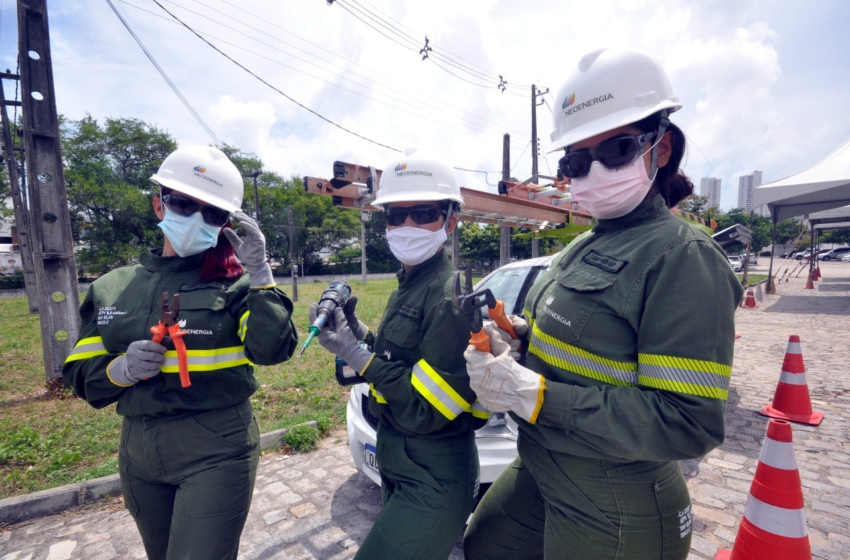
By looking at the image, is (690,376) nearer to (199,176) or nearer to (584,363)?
(584,363)

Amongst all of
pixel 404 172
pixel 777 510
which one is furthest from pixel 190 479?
pixel 777 510

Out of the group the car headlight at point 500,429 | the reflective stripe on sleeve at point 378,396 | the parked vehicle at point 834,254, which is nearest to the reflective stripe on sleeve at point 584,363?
the reflective stripe on sleeve at point 378,396

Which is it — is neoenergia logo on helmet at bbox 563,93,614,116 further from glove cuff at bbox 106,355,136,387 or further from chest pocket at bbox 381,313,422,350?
glove cuff at bbox 106,355,136,387

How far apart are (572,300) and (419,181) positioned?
3.11 feet

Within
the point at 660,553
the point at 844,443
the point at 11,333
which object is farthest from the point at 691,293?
the point at 11,333

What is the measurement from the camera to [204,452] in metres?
1.85

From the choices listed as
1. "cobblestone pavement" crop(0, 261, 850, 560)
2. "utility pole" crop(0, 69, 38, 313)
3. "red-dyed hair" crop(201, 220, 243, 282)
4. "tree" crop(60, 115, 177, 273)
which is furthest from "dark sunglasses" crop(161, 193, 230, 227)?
"tree" crop(60, 115, 177, 273)

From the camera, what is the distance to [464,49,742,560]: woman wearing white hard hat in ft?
3.72

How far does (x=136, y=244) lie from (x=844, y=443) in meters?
37.3

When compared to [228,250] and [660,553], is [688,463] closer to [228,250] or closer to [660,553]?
[660,553]

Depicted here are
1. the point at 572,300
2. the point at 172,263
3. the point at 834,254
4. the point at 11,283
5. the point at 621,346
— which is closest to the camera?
the point at 621,346

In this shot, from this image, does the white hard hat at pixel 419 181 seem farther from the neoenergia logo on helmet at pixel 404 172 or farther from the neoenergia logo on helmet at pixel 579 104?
the neoenergia logo on helmet at pixel 579 104

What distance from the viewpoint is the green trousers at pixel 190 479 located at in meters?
1.73

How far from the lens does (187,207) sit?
2.05 metres
